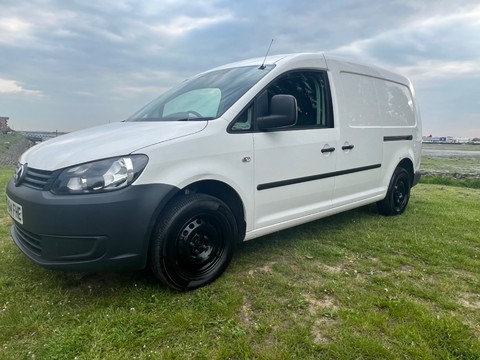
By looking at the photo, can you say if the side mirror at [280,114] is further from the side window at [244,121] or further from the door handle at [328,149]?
the door handle at [328,149]

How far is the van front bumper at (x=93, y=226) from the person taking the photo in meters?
2.29

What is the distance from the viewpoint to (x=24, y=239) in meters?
2.66

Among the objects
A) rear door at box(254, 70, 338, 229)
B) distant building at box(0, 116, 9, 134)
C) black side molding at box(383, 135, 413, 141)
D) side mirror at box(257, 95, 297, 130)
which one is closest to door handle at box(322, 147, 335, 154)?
rear door at box(254, 70, 338, 229)

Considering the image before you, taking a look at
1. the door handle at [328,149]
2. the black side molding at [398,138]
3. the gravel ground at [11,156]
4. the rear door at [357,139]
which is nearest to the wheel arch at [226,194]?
the door handle at [328,149]

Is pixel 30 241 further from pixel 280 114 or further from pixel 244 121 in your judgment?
pixel 280 114

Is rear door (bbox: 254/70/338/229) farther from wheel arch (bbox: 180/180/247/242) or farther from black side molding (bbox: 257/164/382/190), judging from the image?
wheel arch (bbox: 180/180/247/242)

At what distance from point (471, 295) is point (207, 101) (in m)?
2.64

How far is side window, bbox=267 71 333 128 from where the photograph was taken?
3.52 metres

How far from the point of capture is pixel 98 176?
234 cm

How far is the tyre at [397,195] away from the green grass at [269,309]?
1324 millimetres

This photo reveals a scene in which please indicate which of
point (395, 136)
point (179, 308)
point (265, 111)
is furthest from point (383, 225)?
point (179, 308)

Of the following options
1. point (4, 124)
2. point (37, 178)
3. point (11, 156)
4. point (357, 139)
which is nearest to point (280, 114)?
point (357, 139)

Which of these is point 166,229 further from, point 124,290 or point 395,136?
point 395,136

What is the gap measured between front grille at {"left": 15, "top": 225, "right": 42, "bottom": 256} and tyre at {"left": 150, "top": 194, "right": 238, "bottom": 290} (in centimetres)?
76
